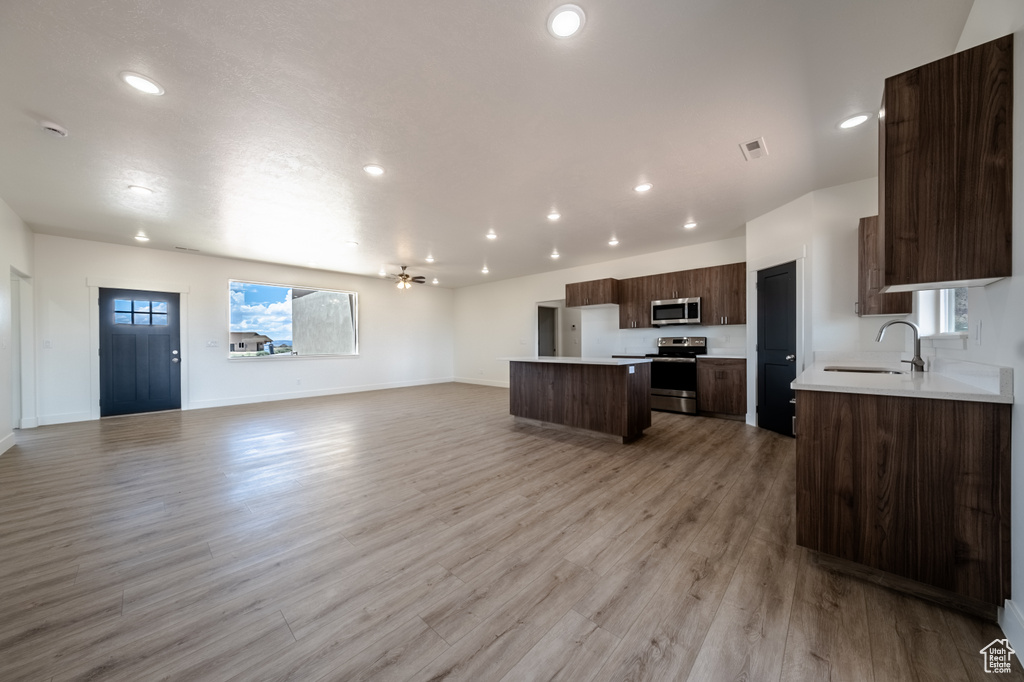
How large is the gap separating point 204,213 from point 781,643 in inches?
242

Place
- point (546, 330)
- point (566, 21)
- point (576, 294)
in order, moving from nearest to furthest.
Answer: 1. point (566, 21)
2. point (576, 294)
3. point (546, 330)

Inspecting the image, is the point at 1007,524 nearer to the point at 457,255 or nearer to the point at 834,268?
the point at 834,268

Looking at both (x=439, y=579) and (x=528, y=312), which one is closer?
(x=439, y=579)

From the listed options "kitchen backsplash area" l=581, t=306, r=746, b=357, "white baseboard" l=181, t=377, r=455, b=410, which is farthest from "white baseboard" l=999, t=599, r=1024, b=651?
"white baseboard" l=181, t=377, r=455, b=410

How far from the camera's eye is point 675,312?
19.3 ft

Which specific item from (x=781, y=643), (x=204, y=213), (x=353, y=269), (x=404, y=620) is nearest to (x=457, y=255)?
(x=353, y=269)

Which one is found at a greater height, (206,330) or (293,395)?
(206,330)

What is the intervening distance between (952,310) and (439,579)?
162 inches

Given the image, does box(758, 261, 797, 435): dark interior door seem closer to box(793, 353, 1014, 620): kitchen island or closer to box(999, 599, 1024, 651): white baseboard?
box(793, 353, 1014, 620): kitchen island

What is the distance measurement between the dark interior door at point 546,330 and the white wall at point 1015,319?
24.4 feet

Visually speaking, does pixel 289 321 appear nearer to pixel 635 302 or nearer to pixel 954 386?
pixel 635 302

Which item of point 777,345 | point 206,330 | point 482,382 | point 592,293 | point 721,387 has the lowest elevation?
point 482,382

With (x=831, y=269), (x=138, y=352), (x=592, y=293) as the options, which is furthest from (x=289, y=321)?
(x=831, y=269)

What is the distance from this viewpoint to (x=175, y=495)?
2.70 meters
